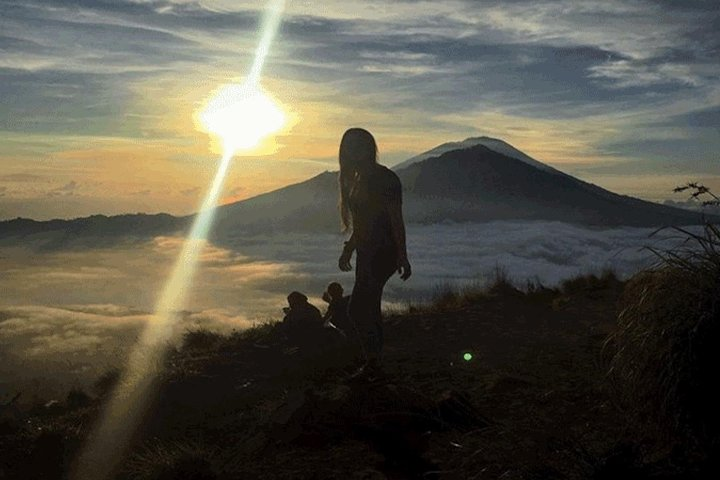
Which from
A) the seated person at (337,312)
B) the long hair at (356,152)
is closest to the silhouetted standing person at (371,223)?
the long hair at (356,152)

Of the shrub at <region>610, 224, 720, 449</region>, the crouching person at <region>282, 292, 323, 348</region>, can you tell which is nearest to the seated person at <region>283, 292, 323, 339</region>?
→ the crouching person at <region>282, 292, 323, 348</region>

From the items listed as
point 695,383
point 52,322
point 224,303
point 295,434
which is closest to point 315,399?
point 295,434

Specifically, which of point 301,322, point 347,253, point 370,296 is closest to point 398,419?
point 370,296

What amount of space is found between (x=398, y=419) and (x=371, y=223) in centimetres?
174

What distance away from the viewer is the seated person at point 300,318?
923cm

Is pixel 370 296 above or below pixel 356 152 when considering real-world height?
below

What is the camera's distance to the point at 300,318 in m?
9.38

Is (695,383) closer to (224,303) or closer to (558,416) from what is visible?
(558,416)

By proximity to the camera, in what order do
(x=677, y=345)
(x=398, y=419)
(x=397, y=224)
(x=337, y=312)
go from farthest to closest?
1. (x=337, y=312)
2. (x=397, y=224)
3. (x=398, y=419)
4. (x=677, y=345)

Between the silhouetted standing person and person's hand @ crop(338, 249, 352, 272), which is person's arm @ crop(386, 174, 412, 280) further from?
person's hand @ crop(338, 249, 352, 272)

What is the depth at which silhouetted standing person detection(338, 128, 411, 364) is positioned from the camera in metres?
5.98

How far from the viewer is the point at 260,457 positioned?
15.1 ft

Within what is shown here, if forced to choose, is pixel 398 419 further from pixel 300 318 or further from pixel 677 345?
pixel 300 318

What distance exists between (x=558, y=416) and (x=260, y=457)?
5.84ft
